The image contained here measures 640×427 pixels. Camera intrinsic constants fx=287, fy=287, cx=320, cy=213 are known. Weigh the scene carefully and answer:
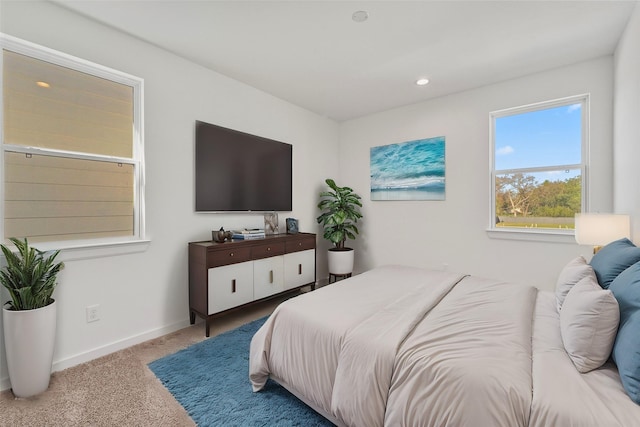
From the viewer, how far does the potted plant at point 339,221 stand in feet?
13.6

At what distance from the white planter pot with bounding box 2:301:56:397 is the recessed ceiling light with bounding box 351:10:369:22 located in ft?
9.57

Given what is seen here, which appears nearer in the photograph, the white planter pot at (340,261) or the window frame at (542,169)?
the window frame at (542,169)

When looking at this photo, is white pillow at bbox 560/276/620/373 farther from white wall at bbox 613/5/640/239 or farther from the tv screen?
the tv screen

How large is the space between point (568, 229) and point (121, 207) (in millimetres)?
4357

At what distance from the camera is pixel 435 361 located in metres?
1.20

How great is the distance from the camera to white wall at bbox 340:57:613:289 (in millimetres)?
2811

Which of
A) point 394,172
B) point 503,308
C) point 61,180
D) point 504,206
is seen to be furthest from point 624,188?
point 61,180

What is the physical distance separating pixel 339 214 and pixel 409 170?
116 centimetres

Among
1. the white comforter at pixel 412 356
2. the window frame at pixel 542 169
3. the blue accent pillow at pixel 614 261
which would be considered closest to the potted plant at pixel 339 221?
the window frame at pixel 542 169

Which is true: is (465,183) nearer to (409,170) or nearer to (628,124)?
(409,170)

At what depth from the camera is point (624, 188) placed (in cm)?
236

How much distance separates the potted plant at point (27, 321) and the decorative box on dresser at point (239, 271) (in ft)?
3.43

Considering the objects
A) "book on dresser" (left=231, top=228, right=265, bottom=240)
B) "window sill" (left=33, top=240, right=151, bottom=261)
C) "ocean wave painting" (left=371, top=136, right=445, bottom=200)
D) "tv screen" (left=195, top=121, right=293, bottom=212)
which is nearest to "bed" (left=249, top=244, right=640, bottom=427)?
"book on dresser" (left=231, top=228, right=265, bottom=240)

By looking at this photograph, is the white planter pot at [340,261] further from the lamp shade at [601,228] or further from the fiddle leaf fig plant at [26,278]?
the fiddle leaf fig plant at [26,278]
